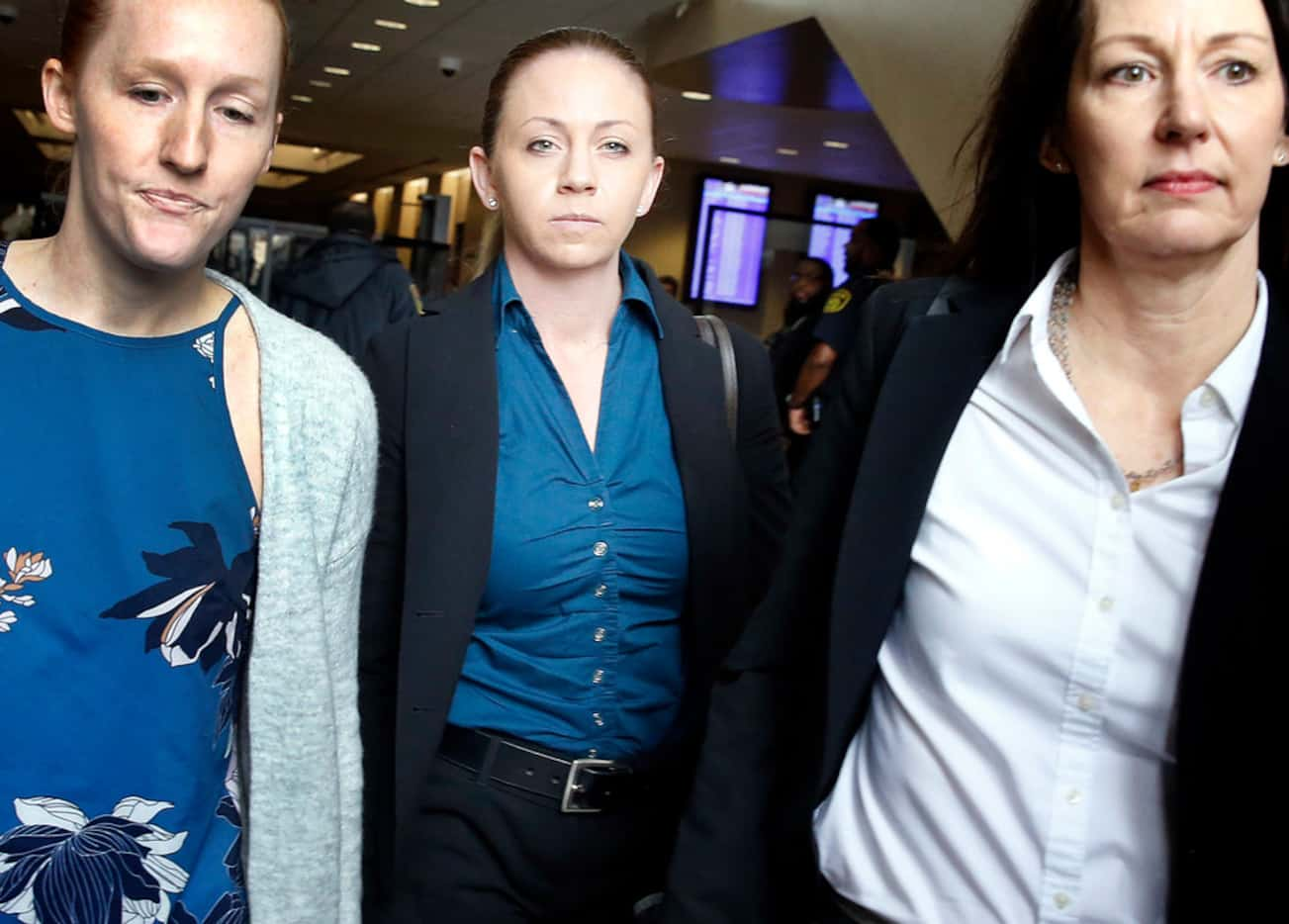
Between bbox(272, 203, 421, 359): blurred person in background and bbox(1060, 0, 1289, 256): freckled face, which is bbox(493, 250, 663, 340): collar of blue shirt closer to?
bbox(1060, 0, 1289, 256): freckled face

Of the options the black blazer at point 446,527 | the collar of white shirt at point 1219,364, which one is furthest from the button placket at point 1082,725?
the black blazer at point 446,527

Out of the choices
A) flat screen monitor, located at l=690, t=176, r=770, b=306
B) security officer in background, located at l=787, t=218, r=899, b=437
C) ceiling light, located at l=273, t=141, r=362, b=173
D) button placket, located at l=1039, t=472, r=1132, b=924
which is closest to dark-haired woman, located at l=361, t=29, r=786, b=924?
button placket, located at l=1039, t=472, r=1132, b=924

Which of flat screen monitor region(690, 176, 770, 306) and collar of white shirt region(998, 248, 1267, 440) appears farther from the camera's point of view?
flat screen monitor region(690, 176, 770, 306)

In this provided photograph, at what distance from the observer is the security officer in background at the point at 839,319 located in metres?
5.72

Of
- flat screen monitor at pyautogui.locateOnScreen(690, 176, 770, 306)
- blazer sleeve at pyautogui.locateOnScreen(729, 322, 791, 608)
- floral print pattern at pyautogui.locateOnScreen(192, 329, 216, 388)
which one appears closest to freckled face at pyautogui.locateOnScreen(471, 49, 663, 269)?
blazer sleeve at pyautogui.locateOnScreen(729, 322, 791, 608)

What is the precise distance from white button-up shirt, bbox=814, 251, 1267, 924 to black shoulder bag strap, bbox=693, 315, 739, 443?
0.86 m

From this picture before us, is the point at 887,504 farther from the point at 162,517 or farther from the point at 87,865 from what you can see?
the point at 87,865

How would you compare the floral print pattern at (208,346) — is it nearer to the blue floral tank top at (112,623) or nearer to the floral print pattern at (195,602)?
the blue floral tank top at (112,623)

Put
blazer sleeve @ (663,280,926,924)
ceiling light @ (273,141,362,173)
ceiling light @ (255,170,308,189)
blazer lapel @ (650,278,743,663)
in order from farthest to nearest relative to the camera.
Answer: ceiling light @ (255,170,308,189)
ceiling light @ (273,141,362,173)
blazer lapel @ (650,278,743,663)
blazer sleeve @ (663,280,926,924)

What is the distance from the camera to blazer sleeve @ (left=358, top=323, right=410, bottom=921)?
2.04 m

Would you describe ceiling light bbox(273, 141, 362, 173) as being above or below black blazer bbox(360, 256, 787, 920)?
above

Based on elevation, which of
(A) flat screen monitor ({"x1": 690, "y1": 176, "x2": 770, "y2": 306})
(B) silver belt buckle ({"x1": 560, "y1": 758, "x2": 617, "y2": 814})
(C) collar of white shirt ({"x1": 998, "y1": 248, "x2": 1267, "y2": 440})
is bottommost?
(B) silver belt buckle ({"x1": 560, "y1": 758, "x2": 617, "y2": 814})

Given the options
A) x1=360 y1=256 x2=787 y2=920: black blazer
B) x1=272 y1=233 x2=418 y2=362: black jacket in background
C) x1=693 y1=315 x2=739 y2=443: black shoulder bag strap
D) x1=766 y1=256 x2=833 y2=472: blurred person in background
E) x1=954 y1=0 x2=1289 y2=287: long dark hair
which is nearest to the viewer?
x1=954 y1=0 x2=1289 y2=287: long dark hair

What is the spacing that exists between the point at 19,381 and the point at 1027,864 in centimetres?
111
